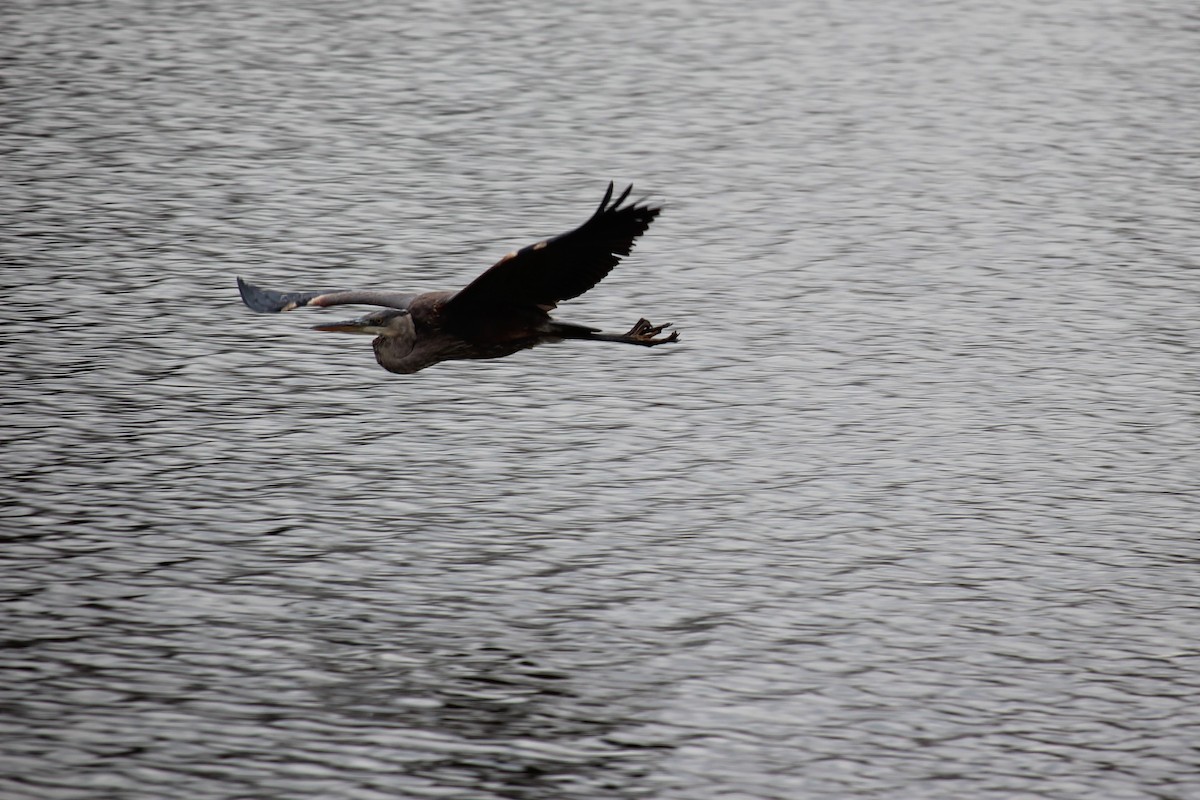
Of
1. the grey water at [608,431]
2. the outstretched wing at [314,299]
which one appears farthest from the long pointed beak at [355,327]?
the grey water at [608,431]

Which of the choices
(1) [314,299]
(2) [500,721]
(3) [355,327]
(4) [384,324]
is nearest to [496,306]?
(4) [384,324]

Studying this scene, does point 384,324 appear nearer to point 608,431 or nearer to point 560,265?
point 560,265

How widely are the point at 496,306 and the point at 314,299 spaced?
4.27 feet

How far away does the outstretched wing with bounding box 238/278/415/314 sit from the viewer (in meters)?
11.7

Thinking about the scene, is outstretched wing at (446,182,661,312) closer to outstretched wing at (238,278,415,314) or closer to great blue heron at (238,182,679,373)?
great blue heron at (238,182,679,373)

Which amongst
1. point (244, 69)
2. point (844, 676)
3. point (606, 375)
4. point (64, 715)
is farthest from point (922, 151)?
point (64, 715)

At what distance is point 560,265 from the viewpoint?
10852 millimetres

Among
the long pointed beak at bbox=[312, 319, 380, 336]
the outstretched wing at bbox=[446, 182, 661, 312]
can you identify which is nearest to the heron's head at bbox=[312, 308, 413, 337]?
the long pointed beak at bbox=[312, 319, 380, 336]

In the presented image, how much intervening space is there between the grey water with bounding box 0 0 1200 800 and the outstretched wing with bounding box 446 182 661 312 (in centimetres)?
203

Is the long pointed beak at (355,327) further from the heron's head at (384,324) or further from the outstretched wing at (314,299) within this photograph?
the outstretched wing at (314,299)

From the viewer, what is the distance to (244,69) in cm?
2220

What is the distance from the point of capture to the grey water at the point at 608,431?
10414 mm

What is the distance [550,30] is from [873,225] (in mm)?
7563

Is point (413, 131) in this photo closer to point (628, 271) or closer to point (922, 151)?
point (628, 271)
